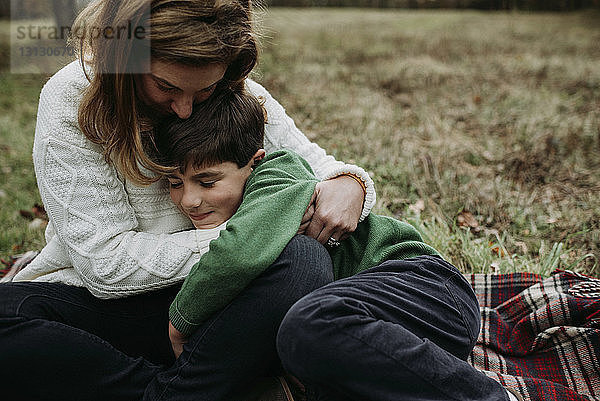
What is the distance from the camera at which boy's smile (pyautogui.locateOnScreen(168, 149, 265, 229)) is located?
2.04 meters

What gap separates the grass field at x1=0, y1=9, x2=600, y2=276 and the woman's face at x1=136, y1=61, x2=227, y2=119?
38cm

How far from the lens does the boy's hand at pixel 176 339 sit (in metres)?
1.85

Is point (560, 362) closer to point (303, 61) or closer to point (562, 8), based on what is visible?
point (303, 61)

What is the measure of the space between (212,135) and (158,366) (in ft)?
2.59

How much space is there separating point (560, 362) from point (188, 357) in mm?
1385

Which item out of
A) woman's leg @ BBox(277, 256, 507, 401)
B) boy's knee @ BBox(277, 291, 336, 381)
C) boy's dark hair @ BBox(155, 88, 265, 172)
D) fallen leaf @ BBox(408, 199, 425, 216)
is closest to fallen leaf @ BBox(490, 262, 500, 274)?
fallen leaf @ BBox(408, 199, 425, 216)

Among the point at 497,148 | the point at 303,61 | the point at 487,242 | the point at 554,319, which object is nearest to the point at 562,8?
the point at 303,61

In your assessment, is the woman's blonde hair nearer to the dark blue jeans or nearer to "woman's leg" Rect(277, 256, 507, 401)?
the dark blue jeans

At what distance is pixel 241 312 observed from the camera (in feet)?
5.75

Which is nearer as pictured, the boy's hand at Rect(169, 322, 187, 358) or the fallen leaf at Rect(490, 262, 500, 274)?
the boy's hand at Rect(169, 322, 187, 358)

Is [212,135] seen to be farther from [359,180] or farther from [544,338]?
[544,338]

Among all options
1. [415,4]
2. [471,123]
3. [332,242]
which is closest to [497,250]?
[332,242]

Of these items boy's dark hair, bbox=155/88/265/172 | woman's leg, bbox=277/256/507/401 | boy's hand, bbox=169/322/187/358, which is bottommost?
boy's hand, bbox=169/322/187/358

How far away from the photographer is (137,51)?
1.79 m
